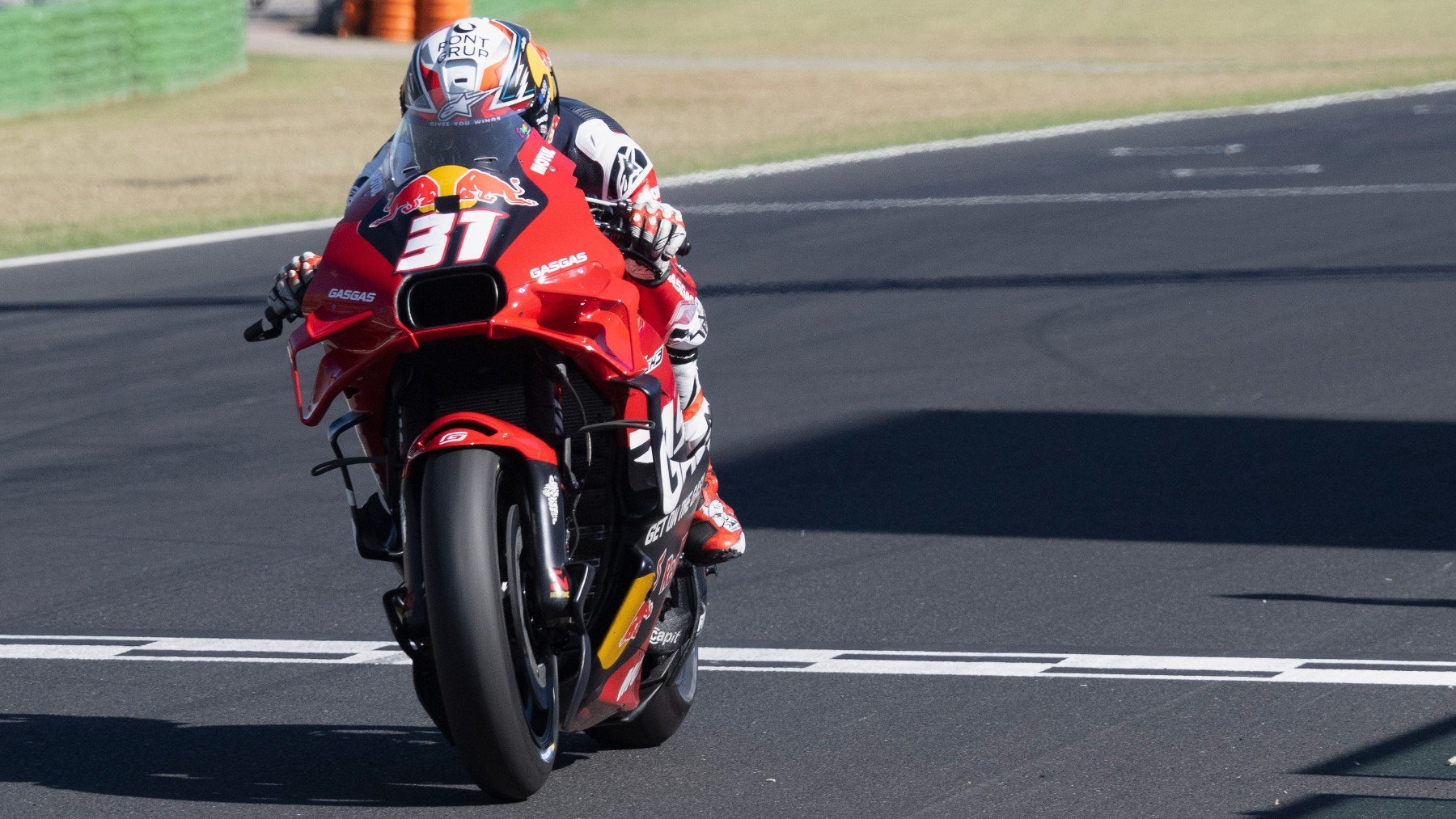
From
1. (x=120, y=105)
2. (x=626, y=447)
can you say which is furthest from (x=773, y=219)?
(x=120, y=105)

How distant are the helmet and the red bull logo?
0.60 feet

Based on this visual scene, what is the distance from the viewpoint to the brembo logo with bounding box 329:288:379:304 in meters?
4.51

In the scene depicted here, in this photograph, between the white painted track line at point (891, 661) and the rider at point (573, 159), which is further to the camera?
the white painted track line at point (891, 661)

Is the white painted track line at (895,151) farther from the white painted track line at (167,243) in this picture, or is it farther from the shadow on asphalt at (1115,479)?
the shadow on asphalt at (1115,479)

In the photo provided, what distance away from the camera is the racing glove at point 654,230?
4.90m

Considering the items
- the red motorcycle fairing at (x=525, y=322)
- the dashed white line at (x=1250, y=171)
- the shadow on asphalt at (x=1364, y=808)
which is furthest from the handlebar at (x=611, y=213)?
the dashed white line at (x=1250, y=171)

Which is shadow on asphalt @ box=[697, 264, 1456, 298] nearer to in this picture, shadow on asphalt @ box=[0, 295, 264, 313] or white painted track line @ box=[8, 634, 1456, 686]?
shadow on asphalt @ box=[0, 295, 264, 313]

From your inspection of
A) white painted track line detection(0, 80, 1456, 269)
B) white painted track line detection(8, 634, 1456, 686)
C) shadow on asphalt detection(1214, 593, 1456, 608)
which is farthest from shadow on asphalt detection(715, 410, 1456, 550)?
white painted track line detection(0, 80, 1456, 269)

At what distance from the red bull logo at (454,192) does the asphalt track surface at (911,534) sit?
1361 millimetres

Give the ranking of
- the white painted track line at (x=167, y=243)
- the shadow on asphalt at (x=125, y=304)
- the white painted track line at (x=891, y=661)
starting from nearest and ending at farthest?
the white painted track line at (x=891, y=661) → the shadow on asphalt at (x=125, y=304) → the white painted track line at (x=167, y=243)

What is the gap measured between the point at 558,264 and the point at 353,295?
0.43 m

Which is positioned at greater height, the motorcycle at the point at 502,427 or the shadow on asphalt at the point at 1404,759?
the motorcycle at the point at 502,427

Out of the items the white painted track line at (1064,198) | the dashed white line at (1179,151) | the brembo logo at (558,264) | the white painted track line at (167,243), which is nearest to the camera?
the brembo logo at (558,264)

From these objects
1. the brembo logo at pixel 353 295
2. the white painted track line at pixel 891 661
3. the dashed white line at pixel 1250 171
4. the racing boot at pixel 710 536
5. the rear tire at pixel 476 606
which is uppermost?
the brembo logo at pixel 353 295
